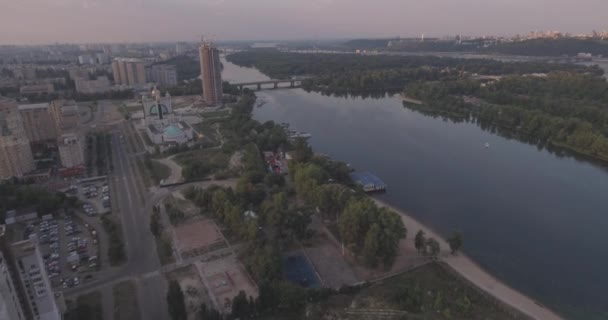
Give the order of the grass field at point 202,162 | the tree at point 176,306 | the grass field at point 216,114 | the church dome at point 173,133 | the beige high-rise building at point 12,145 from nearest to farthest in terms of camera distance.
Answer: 1. the tree at point 176,306
2. the beige high-rise building at point 12,145
3. the grass field at point 202,162
4. the church dome at point 173,133
5. the grass field at point 216,114

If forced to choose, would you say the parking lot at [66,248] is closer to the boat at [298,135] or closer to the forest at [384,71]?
the boat at [298,135]

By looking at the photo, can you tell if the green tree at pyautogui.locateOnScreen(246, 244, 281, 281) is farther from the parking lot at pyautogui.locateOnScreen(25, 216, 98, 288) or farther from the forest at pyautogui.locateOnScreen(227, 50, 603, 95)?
the forest at pyautogui.locateOnScreen(227, 50, 603, 95)

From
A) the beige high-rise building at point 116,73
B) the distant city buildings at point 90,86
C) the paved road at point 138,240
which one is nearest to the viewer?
the paved road at point 138,240

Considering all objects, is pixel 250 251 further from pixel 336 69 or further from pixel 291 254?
pixel 336 69

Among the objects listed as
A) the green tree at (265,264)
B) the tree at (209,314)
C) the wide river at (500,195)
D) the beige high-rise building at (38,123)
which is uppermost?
the beige high-rise building at (38,123)

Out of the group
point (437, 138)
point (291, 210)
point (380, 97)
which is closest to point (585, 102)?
point (437, 138)

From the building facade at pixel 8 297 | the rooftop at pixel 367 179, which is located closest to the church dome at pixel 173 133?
the rooftop at pixel 367 179
